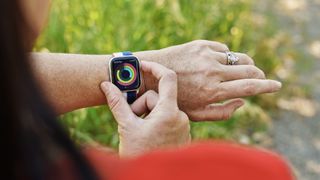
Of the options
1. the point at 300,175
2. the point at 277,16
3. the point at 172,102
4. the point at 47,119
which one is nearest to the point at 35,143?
the point at 47,119

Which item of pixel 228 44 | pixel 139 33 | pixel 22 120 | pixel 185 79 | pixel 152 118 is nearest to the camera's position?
pixel 22 120

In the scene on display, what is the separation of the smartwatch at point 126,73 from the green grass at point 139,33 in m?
0.73

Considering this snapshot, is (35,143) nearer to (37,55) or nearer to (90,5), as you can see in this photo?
(37,55)

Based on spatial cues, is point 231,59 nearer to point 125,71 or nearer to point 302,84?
point 125,71

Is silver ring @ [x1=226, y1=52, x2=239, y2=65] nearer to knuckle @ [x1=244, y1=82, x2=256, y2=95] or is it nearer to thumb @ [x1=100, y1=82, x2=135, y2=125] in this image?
knuckle @ [x1=244, y1=82, x2=256, y2=95]

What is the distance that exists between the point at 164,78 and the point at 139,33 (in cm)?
108

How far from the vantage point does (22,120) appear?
653mm

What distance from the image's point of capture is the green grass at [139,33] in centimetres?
243

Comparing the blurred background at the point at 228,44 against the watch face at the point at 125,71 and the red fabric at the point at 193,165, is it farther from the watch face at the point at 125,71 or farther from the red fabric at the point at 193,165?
the red fabric at the point at 193,165

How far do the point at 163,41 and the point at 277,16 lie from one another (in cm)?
128

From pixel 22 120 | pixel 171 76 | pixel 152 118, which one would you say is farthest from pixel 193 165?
pixel 171 76

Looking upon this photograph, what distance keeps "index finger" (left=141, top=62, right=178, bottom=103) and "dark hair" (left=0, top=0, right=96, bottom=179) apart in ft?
2.27

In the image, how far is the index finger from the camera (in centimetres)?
137

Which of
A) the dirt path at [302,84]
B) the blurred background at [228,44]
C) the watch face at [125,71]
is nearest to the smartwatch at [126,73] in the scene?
the watch face at [125,71]
